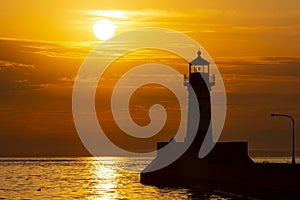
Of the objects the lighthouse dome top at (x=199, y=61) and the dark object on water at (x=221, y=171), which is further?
the lighthouse dome top at (x=199, y=61)

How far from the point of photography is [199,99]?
2808 inches

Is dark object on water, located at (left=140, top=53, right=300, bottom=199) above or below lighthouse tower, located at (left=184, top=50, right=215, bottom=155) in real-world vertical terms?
below

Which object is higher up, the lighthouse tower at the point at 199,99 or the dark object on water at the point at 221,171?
the lighthouse tower at the point at 199,99

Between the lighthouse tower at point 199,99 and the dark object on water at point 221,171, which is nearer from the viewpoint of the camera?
the dark object on water at point 221,171

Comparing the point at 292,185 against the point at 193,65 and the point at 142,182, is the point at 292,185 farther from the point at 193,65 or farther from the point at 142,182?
the point at 142,182

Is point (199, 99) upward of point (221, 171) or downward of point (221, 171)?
upward

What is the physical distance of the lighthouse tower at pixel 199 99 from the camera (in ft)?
233

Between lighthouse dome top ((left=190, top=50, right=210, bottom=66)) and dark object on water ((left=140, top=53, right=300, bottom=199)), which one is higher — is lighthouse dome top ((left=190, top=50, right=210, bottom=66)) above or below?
above

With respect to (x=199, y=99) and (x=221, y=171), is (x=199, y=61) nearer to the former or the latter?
(x=199, y=99)

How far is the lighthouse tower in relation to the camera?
70.9 m

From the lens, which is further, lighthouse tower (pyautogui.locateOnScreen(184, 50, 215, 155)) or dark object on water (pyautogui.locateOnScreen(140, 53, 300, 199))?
lighthouse tower (pyautogui.locateOnScreen(184, 50, 215, 155))

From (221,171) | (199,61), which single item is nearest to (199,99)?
(199,61)

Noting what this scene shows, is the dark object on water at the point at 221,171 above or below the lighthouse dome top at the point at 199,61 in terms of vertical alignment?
below

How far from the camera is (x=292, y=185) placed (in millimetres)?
46438
